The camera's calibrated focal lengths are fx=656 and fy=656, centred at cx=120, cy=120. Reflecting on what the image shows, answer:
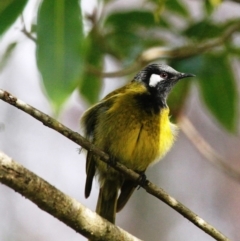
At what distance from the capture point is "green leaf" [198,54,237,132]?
15.6 ft

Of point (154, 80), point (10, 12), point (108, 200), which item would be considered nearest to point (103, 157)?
point (10, 12)

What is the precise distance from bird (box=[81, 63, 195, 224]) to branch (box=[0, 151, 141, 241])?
36.9 inches

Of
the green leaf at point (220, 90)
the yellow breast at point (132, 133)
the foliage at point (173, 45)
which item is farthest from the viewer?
the green leaf at point (220, 90)

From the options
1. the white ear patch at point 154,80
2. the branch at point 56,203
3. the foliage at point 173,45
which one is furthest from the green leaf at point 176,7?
the branch at point 56,203

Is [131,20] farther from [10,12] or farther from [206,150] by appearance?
[10,12]

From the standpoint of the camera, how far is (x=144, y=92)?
4.56 metres

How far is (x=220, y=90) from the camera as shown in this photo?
15.9 ft

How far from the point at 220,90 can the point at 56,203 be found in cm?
222

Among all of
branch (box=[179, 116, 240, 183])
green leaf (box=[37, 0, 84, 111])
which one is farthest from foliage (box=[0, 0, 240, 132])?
green leaf (box=[37, 0, 84, 111])

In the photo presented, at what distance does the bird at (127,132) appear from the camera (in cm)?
432

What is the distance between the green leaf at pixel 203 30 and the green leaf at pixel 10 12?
1.51m

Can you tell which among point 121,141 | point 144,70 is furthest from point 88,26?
point 121,141

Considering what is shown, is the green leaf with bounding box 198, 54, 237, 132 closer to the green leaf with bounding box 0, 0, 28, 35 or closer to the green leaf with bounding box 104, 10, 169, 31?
the green leaf with bounding box 104, 10, 169, 31

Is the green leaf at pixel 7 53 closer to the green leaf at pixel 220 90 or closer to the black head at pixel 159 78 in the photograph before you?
the black head at pixel 159 78
